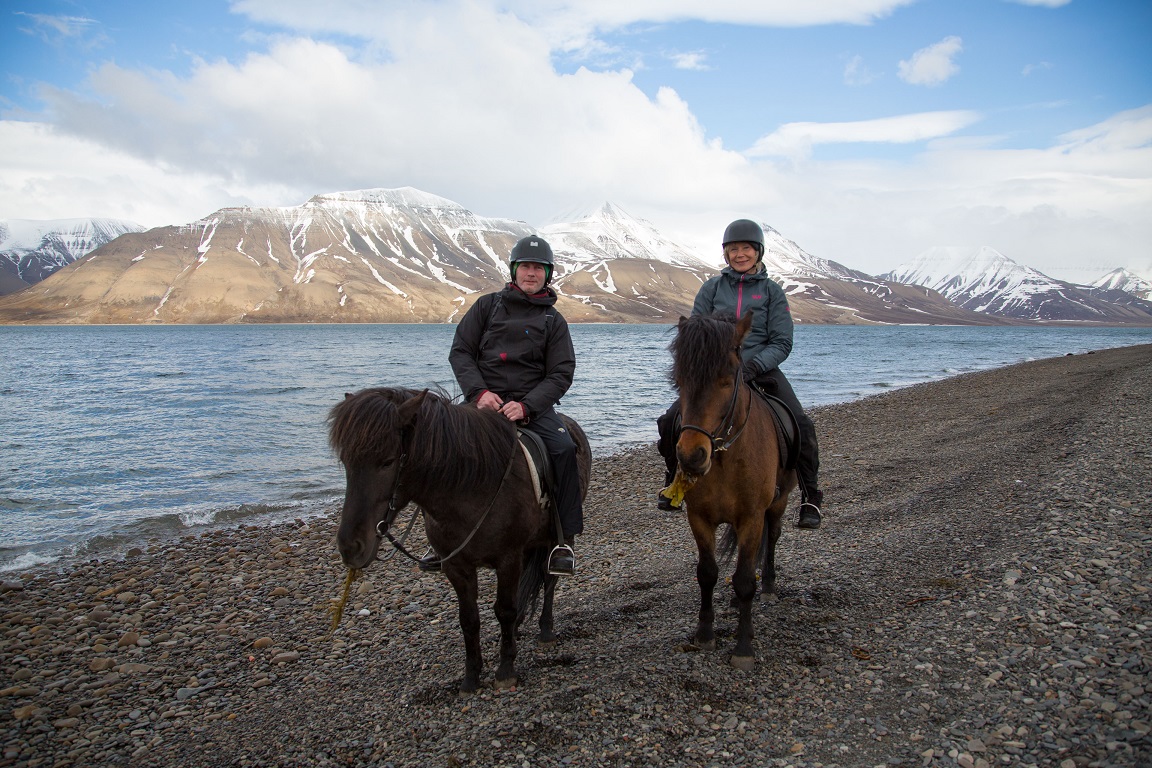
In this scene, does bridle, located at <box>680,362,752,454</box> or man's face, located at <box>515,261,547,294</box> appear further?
man's face, located at <box>515,261,547,294</box>

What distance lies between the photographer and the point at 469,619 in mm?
5145

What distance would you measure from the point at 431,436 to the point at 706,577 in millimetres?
2770

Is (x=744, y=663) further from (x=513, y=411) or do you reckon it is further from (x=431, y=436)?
(x=431, y=436)

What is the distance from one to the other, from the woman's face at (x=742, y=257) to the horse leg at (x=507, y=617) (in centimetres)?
350

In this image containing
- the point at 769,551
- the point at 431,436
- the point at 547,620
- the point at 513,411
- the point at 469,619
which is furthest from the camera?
the point at 769,551

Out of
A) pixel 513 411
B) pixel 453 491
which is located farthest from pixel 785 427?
pixel 453 491

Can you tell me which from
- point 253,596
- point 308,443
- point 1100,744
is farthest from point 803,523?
point 308,443

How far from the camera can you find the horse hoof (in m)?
5.16

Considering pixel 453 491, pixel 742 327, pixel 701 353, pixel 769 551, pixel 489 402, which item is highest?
pixel 742 327

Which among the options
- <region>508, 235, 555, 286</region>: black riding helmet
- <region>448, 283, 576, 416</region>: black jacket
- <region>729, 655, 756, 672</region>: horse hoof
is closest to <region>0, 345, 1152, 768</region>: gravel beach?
<region>729, 655, 756, 672</region>: horse hoof

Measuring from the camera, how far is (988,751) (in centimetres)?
373

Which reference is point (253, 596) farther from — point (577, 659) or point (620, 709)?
point (620, 709)

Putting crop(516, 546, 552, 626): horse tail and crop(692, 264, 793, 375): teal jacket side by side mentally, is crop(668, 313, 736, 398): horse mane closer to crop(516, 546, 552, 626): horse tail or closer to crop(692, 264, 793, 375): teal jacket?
crop(692, 264, 793, 375): teal jacket

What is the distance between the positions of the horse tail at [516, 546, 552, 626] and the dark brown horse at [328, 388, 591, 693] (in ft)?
0.03
